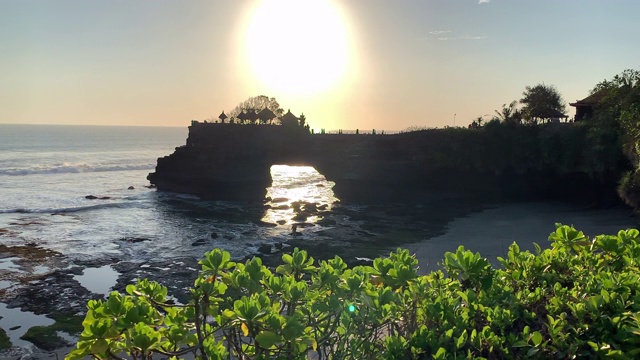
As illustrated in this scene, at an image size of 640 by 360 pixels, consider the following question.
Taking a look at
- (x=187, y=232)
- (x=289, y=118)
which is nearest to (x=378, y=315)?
(x=187, y=232)

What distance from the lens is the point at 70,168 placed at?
74.9 meters

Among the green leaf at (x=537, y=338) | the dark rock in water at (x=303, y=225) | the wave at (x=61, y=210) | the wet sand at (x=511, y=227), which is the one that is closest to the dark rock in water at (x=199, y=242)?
the dark rock in water at (x=303, y=225)

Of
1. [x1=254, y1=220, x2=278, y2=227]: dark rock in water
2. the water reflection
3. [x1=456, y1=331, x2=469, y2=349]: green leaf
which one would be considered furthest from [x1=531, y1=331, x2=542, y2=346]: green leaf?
the water reflection

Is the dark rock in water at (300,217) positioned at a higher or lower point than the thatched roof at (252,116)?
lower

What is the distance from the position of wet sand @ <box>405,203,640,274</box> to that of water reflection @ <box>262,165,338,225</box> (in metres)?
10.8

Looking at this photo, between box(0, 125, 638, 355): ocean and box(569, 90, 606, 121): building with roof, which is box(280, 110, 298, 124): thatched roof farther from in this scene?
box(569, 90, 606, 121): building with roof

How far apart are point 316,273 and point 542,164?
43324 millimetres

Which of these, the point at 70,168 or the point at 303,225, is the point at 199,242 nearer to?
the point at 303,225

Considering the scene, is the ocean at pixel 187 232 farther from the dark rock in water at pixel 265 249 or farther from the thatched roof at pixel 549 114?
the thatched roof at pixel 549 114

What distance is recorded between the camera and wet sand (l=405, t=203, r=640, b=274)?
81.2 ft

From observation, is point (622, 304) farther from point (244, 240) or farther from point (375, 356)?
point (244, 240)

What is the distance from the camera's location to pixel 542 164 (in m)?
42.1

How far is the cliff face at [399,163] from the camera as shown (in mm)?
41156

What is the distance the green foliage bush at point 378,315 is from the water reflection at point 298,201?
30.8 m
